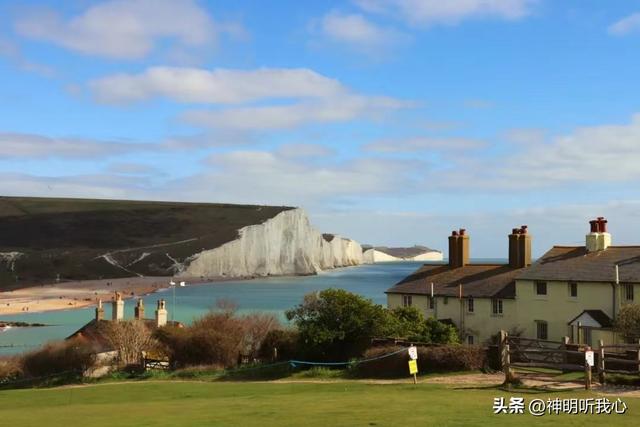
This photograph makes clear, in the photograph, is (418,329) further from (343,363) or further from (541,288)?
(541,288)

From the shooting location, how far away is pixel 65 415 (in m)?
20.1

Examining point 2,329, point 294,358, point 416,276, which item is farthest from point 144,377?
point 2,329

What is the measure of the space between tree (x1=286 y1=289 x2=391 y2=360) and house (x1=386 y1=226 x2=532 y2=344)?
26.3 feet

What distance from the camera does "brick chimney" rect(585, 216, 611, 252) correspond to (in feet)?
126

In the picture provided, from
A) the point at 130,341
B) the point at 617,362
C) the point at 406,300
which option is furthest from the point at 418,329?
the point at 130,341

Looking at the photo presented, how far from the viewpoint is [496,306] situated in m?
39.4

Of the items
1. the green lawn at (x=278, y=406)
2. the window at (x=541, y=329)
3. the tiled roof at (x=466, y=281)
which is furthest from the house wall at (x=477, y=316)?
the green lawn at (x=278, y=406)

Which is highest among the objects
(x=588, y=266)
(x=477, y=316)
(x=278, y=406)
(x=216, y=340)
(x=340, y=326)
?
(x=588, y=266)

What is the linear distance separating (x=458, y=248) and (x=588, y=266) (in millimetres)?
10538

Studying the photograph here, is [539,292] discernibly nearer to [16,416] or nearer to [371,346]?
[371,346]

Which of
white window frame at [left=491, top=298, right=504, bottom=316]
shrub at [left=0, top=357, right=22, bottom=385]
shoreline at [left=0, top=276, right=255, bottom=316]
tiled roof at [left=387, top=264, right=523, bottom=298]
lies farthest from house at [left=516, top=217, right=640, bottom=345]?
shoreline at [left=0, top=276, right=255, bottom=316]

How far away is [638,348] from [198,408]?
14365mm

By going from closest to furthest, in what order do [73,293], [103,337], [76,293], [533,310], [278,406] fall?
[278,406], [533,310], [103,337], [76,293], [73,293]

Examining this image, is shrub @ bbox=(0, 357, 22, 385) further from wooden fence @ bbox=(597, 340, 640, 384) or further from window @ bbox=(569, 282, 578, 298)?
wooden fence @ bbox=(597, 340, 640, 384)
